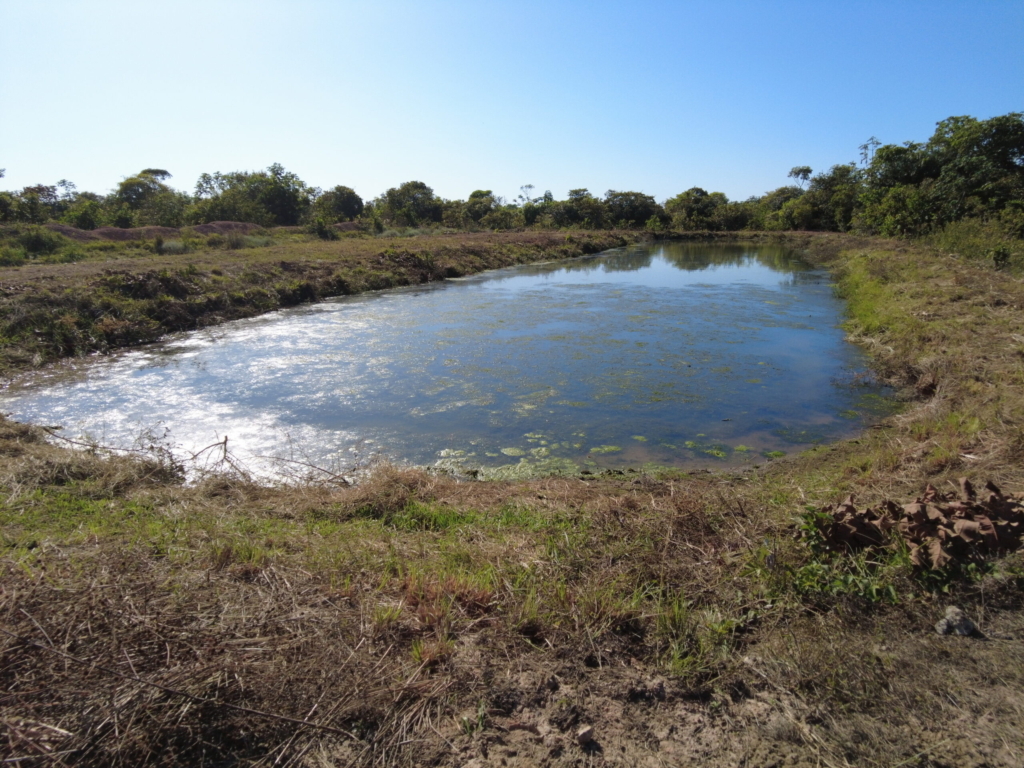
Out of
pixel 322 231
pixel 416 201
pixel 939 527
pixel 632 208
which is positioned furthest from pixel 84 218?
pixel 632 208

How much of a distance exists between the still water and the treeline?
12992 millimetres

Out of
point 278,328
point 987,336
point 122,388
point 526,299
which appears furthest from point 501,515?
point 526,299

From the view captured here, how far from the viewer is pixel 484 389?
8.88 m

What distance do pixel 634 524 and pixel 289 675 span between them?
261 centimetres

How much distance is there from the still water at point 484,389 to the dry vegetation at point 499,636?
2149mm

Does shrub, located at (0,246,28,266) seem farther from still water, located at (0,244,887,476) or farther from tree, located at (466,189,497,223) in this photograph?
tree, located at (466,189,497,223)

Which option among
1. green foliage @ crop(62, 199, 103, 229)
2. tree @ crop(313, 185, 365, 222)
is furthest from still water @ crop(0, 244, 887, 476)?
tree @ crop(313, 185, 365, 222)

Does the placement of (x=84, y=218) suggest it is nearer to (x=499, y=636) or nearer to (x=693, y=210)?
(x=499, y=636)

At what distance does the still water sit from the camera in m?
6.75

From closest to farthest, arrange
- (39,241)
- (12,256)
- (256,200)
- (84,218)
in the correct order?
(12,256) < (39,241) < (84,218) < (256,200)

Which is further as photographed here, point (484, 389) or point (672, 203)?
point (672, 203)

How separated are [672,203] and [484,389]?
192 feet

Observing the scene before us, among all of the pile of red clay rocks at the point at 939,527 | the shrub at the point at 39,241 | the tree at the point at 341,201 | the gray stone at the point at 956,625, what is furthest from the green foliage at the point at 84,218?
the gray stone at the point at 956,625

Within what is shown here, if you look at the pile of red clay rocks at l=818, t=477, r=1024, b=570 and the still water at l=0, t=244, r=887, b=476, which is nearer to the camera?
the pile of red clay rocks at l=818, t=477, r=1024, b=570
